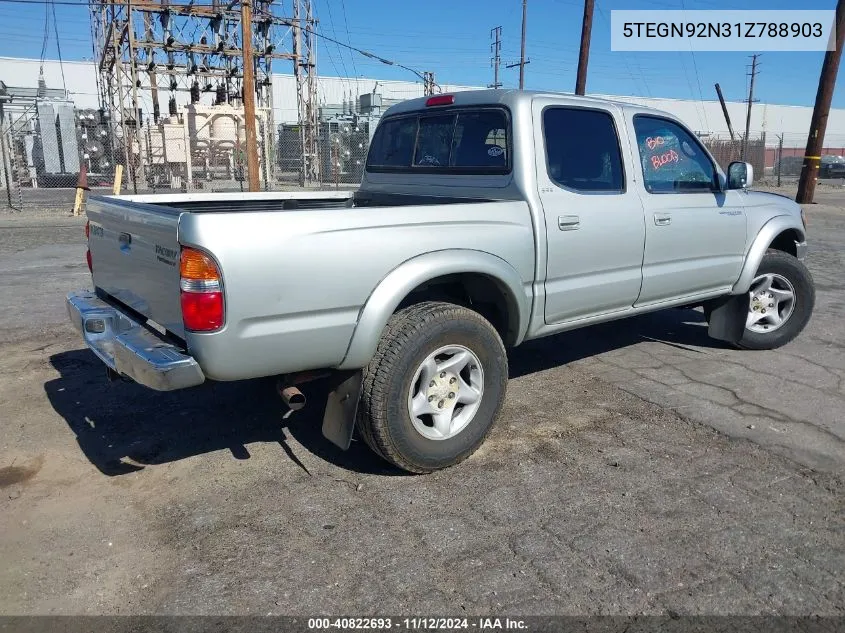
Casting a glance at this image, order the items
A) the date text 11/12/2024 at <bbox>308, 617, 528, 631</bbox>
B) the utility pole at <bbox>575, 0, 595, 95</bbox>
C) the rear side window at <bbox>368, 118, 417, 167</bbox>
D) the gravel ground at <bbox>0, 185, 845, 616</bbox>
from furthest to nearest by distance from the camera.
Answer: the utility pole at <bbox>575, 0, 595, 95</bbox> < the rear side window at <bbox>368, 118, 417, 167</bbox> < the gravel ground at <bbox>0, 185, 845, 616</bbox> < the date text 11/12/2024 at <bbox>308, 617, 528, 631</bbox>

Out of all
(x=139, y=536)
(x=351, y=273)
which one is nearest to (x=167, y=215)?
(x=351, y=273)

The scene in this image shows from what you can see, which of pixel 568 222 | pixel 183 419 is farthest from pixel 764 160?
pixel 183 419

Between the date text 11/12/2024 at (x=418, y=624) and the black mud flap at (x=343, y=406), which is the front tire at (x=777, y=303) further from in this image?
the date text 11/12/2024 at (x=418, y=624)

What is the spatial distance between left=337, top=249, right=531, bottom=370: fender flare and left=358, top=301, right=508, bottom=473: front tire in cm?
13

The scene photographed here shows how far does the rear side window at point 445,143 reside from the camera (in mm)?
4277

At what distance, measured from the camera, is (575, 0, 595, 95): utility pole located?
19562mm

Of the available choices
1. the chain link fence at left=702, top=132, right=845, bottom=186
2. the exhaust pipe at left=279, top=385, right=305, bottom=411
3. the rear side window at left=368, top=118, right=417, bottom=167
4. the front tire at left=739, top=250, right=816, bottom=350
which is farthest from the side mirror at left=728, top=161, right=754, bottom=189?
the chain link fence at left=702, top=132, right=845, bottom=186

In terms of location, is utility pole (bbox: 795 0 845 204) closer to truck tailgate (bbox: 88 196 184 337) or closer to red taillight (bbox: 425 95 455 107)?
red taillight (bbox: 425 95 455 107)

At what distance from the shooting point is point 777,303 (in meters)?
5.91

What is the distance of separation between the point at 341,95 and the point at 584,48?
110 feet

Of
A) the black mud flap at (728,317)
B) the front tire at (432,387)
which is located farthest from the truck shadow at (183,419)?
the black mud flap at (728,317)

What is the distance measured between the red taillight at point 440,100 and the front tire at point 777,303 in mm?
2962

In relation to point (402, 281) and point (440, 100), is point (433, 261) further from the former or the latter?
point (440, 100)

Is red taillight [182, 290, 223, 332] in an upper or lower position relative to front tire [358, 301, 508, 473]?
upper
